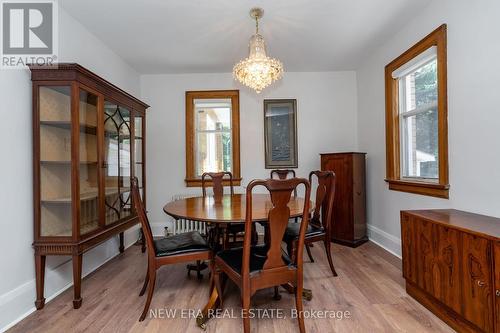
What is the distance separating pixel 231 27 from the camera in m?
2.60

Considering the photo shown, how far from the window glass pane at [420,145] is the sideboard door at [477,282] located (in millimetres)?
1204

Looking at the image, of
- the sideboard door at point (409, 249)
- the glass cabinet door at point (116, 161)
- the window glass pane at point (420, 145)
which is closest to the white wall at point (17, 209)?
the glass cabinet door at point (116, 161)

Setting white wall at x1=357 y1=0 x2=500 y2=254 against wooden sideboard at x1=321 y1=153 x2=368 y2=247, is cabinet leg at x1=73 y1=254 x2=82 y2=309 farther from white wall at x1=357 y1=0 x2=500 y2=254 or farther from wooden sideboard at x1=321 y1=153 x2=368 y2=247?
white wall at x1=357 y1=0 x2=500 y2=254

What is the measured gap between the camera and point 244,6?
226 centimetres

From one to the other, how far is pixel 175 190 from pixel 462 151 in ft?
11.4

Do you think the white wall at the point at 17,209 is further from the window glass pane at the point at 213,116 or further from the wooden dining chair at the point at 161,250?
the window glass pane at the point at 213,116

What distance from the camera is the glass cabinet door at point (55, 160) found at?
1953mm

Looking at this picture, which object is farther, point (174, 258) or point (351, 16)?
point (351, 16)

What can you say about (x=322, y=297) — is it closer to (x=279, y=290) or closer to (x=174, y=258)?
(x=279, y=290)

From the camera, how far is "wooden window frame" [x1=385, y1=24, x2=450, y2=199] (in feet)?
7.11

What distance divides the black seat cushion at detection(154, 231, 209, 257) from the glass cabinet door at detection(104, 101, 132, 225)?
0.71m

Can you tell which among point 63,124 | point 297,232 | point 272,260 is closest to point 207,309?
point 272,260

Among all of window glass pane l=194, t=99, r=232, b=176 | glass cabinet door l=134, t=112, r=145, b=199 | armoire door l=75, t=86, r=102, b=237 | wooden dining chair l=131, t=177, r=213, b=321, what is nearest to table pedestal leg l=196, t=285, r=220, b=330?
wooden dining chair l=131, t=177, r=213, b=321

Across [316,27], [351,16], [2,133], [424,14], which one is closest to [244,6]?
[316,27]
